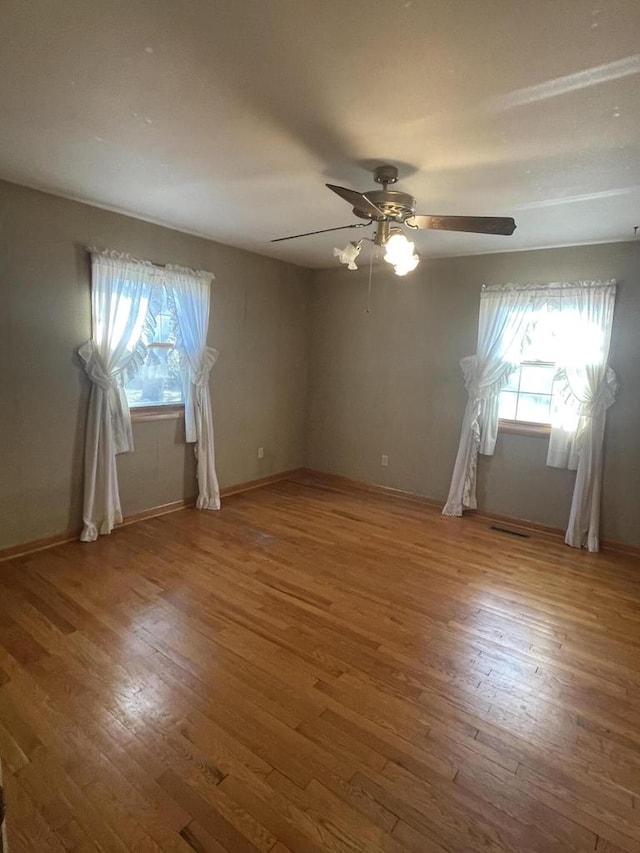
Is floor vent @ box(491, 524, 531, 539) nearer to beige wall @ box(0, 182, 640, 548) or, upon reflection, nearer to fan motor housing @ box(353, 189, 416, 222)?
beige wall @ box(0, 182, 640, 548)

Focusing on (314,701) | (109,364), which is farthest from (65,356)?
(314,701)

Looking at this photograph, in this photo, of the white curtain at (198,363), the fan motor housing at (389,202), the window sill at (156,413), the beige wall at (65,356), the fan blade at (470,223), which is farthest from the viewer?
the white curtain at (198,363)

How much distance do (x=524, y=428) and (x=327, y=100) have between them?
10.6ft

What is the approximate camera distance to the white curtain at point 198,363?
392 cm

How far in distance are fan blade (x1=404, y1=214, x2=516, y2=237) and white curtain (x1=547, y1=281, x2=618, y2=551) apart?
1824 millimetres

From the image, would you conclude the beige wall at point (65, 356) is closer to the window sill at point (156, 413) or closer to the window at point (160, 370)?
the window sill at point (156, 413)

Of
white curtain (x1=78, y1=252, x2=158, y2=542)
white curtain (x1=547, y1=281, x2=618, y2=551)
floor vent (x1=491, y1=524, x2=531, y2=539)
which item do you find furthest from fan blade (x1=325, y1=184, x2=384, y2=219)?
floor vent (x1=491, y1=524, x2=531, y2=539)

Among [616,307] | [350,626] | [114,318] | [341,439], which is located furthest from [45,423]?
[616,307]

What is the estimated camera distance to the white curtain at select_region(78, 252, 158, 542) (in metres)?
3.34

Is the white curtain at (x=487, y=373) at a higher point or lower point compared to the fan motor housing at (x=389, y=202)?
lower

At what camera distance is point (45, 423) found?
3227mm

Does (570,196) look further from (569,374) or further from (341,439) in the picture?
(341,439)

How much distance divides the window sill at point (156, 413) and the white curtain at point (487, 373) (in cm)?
264

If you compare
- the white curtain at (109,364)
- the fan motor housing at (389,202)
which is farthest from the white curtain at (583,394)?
the white curtain at (109,364)
